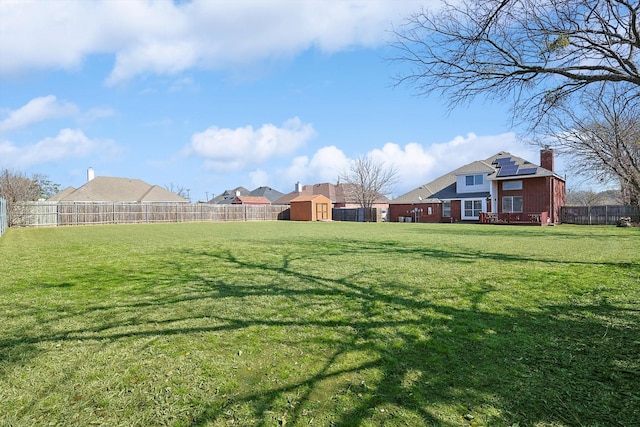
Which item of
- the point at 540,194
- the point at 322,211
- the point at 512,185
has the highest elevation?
the point at 512,185

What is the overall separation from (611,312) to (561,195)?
108 ft

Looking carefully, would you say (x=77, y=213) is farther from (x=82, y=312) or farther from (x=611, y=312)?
(x=611, y=312)

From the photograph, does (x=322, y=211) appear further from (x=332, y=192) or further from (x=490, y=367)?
(x=490, y=367)

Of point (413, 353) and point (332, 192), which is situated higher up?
point (332, 192)

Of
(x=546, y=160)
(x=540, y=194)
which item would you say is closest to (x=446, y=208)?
(x=540, y=194)

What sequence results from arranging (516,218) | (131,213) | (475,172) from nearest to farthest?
(516,218) < (131,213) < (475,172)

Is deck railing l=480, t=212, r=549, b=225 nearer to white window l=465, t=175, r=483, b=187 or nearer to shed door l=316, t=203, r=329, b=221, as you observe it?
white window l=465, t=175, r=483, b=187

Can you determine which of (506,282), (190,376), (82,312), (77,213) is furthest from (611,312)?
(77,213)

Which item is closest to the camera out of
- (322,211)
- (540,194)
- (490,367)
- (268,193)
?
(490,367)

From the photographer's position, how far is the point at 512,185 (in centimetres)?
3041

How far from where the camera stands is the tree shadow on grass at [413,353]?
7.55ft

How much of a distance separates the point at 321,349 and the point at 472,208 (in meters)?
32.9

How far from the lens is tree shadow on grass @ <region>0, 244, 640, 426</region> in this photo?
230 centimetres

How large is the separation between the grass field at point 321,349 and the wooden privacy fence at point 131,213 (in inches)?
1010
